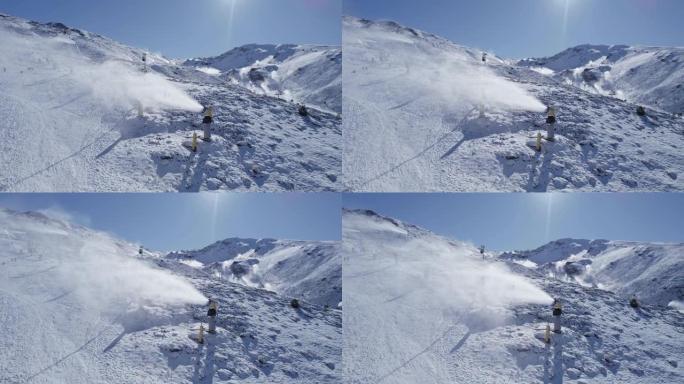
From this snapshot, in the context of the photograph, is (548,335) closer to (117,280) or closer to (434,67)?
(117,280)

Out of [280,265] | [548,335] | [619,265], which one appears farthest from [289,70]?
[548,335]

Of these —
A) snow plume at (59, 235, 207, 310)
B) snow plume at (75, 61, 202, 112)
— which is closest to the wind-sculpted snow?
snow plume at (59, 235, 207, 310)

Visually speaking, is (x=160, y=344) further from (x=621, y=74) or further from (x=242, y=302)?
(x=621, y=74)

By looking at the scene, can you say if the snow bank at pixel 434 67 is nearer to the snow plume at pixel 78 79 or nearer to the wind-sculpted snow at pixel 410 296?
the wind-sculpted snow at pixel 410 296

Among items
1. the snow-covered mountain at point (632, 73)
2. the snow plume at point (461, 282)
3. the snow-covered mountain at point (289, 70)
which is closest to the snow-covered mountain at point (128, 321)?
the snow plume at point (461, 282)

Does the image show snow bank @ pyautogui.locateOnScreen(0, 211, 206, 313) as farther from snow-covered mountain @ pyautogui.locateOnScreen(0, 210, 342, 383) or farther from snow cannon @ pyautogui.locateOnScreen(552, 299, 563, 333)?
snow cannon @ pyautogui.locateOnScreen(552, 299, 563, 333)

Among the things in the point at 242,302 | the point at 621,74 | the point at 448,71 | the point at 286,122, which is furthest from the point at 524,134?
the point at 621,74

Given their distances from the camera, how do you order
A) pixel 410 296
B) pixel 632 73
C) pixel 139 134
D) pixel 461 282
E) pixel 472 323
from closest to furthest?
pixel 472 323
pixel 410 296
pixel 461 282
pixel 139 134
pixel 632 73
